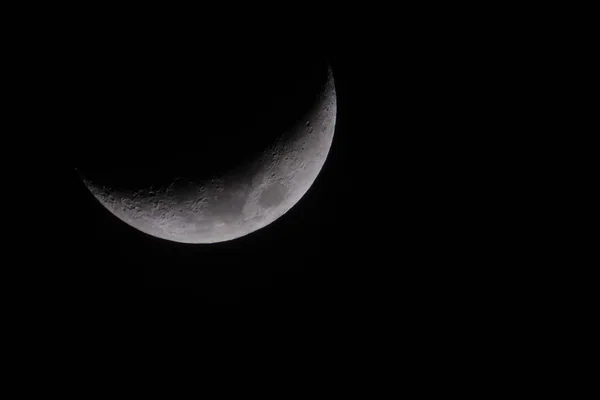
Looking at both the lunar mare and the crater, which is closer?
the lunar mare

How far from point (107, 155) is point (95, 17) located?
70 centimetres

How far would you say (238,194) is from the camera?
266 cm

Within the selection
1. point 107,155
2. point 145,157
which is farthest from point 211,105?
point 107,155

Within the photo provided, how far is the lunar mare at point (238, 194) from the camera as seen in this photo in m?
2.58

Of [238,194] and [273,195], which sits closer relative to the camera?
[238,194]

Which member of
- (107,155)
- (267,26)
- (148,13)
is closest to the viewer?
(148,13)

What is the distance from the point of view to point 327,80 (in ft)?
9.00

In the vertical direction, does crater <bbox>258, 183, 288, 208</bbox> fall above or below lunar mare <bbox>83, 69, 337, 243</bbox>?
below

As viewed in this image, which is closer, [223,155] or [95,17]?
[95,17]

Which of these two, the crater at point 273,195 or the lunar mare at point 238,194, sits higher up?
the lunar mare at point 238,194

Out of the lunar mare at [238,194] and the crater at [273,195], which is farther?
the crater at [273,195]

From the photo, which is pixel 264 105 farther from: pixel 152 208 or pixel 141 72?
pixel 152 208

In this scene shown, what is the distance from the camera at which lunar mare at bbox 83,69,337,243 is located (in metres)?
2.58

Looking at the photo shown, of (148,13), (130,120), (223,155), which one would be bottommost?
(223,155)
